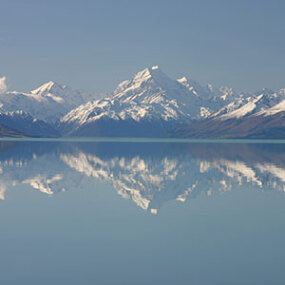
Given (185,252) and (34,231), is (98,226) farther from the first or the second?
(185,252)

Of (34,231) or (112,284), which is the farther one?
(34,231)

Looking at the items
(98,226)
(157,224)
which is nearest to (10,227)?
(98,226)

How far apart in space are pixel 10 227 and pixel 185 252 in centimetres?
A: 1614

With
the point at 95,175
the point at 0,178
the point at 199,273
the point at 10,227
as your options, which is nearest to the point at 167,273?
the point at 199,273

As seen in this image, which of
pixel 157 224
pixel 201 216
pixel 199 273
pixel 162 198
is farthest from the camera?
pixel 162 198

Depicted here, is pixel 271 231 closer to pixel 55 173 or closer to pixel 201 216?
pixel 201 216

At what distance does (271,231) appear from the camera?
37.8m

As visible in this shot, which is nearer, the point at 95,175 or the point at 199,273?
the point at 199,273

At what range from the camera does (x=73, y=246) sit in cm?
3247

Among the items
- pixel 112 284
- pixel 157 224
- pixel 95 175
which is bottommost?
pixel 112 284

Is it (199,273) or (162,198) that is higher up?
(162,198)

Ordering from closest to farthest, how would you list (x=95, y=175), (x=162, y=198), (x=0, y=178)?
1. (x=162, y=198)
2. (x=0, y=178)
3. (x=95, y=175)

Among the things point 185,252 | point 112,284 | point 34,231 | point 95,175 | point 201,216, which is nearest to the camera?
point 112,284

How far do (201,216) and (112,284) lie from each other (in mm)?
20539
